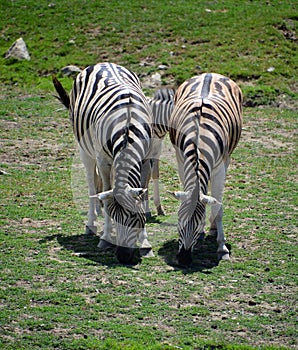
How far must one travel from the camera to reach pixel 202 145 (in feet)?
26.3

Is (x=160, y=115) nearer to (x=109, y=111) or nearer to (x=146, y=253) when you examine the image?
(x=109, y=111)

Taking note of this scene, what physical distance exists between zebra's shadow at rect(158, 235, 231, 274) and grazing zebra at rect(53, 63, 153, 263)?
1.05 ft

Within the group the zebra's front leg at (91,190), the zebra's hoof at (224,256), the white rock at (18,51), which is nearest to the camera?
the zebra's hoof at (224,256)

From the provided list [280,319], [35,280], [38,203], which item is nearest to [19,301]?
[35,280]

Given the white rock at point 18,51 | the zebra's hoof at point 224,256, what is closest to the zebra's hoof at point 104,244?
the zebra's hoof at point 224,256

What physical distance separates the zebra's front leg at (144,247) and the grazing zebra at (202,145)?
23.4 inches

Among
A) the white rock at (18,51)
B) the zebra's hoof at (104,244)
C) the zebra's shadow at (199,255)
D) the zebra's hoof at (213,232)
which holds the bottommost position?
the white rock at (18,51)

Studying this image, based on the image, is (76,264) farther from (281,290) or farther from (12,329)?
(281,290)

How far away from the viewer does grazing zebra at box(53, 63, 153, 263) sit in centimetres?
Answer: 781

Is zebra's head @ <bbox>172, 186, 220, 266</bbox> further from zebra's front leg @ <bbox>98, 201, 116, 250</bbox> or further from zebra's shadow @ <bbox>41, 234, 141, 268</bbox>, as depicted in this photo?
zebra's front leg @ <bbox>98, 201, 116, 250</bbox>

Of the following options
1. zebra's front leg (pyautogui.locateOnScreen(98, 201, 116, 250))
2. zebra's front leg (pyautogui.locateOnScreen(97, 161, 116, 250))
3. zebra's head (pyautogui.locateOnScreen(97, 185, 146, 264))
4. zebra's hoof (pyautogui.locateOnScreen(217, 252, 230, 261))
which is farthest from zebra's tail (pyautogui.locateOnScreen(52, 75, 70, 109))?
zebra's hoof (pyautogui.locateOnScreen(217, 252, 230, 261))

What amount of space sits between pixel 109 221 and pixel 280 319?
2.76m

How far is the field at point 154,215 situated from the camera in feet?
21.7

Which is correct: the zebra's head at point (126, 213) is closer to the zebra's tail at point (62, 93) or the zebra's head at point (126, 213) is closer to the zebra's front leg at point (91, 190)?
the zebra's front leg at point (91, 190)
